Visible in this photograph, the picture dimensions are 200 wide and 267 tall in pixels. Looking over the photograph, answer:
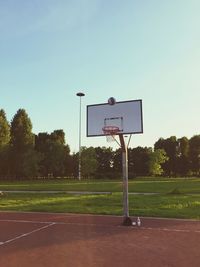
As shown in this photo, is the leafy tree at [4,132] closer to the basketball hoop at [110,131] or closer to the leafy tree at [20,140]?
the leafy tree at [20,140]

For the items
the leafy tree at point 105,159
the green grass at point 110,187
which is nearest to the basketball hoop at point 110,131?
the green grass at point 110,187

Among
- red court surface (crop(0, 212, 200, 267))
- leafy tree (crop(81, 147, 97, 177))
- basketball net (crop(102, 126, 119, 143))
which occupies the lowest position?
red court surface (crop(0, 212, 200, 267))

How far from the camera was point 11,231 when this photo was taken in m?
16.1

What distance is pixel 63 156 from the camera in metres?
96.8

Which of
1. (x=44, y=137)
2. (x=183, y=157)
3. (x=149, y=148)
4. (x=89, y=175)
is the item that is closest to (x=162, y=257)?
(x=89, y=175)

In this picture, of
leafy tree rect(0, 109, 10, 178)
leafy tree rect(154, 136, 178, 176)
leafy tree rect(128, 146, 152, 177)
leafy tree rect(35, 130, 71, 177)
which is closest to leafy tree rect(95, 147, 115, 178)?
leafy tree rect(128, 146, 152, 177)

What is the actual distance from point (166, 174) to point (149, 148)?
11126 mm

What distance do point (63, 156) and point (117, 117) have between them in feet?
258

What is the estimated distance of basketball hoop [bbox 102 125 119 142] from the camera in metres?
18.7

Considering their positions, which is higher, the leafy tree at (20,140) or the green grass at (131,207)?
the leafy tree at (20,140)

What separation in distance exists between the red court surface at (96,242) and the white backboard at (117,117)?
3.93m

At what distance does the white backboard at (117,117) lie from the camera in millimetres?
18406

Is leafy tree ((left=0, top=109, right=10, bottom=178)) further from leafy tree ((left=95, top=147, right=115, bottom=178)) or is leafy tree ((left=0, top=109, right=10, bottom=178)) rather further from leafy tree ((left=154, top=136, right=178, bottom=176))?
leafy tree ((left=154, top=136, right=178, bottom=176))

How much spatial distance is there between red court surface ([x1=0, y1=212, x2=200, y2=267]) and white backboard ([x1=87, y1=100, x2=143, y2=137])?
12.9 feet
